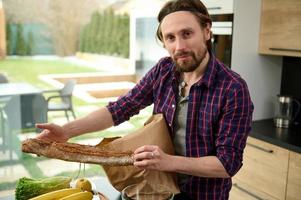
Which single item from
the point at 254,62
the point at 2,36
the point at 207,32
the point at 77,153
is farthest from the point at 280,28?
the point at 2,36

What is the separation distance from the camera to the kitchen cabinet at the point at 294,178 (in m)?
1.99

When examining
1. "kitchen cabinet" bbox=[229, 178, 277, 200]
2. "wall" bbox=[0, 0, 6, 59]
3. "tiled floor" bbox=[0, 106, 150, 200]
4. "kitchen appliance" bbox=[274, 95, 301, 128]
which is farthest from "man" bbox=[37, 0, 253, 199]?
"tiled floor" bbox=[0, 106, 150, 200]

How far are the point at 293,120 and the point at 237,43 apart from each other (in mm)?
692

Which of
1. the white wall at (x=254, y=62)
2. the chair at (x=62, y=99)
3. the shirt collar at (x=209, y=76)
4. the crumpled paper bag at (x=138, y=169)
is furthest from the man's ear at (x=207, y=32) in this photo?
the chair at (x=62, y=99)

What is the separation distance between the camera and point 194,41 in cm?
119

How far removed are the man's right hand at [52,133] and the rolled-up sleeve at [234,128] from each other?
1.88ft

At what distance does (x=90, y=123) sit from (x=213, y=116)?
1.68ft

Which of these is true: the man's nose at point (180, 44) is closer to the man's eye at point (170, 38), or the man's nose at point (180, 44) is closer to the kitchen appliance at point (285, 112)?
the man's eye at point (170, 38)

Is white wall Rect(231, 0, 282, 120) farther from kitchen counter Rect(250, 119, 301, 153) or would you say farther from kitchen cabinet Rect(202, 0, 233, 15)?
kitchen counter Rect(250, 119, 301, 153)

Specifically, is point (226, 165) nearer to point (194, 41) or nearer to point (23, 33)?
point (194, 41)

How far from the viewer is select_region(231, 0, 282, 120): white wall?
7.91 ft

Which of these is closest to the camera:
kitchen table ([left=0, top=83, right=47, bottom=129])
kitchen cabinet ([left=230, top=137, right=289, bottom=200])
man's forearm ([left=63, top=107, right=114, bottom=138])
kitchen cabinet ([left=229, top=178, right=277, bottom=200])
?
man's forearm ([left=63, top=107, right=114, bottom=138])

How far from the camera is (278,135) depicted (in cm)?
221

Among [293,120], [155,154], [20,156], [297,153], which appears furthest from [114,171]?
[20,156]
